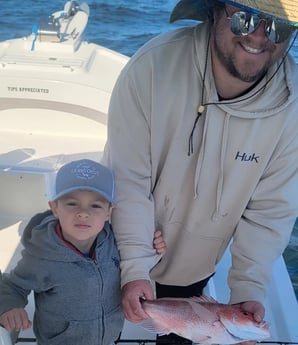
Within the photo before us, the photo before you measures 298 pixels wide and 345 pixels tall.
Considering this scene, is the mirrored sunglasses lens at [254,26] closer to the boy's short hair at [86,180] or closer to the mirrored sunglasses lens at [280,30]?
the mirrored sunglasses lens at [280,30]

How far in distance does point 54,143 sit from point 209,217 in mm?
2953

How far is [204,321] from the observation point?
189 centimetres

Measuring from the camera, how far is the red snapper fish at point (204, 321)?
1.84 meters

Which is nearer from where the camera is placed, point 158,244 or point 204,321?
point 204,321

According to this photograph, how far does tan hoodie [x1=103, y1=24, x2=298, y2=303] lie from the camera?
1.94 meters

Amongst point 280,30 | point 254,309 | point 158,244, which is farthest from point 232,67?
point 254,309

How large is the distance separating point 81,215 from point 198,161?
51 cm

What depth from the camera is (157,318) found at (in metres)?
1.91

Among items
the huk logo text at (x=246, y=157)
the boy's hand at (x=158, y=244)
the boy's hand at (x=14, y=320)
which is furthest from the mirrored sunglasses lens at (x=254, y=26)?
the boy's hand at (x=14, y=320)

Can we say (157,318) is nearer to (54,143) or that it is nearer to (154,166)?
(154,166)

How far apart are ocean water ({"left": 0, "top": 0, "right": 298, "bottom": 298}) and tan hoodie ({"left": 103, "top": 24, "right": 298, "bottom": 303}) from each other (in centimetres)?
828

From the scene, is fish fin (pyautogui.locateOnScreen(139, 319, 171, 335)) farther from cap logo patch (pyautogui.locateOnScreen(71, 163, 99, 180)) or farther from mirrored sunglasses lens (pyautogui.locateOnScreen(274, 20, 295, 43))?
mirrored sunglasses lens (pyautogui.locateOnScreen(274, 20, 295, 43))

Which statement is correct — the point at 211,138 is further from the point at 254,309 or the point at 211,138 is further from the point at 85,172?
the point at 254,309

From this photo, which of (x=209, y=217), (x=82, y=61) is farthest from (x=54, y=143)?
(x=209, y=217)
